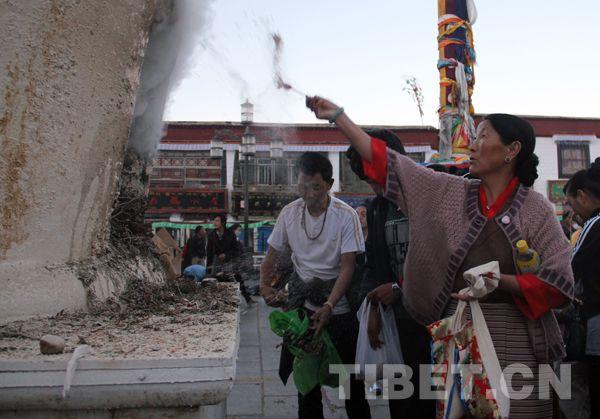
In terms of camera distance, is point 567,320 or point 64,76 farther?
point 567,320

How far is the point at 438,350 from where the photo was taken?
2039 millimetres

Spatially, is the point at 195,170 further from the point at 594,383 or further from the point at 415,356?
the point at 594,383

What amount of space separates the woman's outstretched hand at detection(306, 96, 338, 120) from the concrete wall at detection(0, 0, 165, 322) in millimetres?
739

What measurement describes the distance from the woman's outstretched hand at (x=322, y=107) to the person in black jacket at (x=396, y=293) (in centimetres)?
78

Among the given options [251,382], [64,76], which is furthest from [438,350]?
[251,382]

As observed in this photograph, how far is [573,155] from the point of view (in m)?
23.6

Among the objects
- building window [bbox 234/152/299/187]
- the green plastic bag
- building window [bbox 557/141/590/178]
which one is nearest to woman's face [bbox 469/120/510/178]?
the green plastic bag

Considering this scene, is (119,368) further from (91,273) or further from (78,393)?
(91,273)

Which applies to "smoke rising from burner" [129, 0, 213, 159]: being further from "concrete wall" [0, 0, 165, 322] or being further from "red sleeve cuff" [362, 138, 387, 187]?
"red sleeve cuff" [362, 138, 387, 187]

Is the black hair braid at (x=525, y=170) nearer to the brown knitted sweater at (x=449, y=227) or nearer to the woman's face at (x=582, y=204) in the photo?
the brown knitted sweater at (x=449, y=227)

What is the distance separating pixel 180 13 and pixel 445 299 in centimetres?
188

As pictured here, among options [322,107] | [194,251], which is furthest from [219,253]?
[322,107]

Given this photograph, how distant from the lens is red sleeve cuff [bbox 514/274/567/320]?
187 cm

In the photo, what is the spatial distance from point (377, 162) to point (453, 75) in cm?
496
